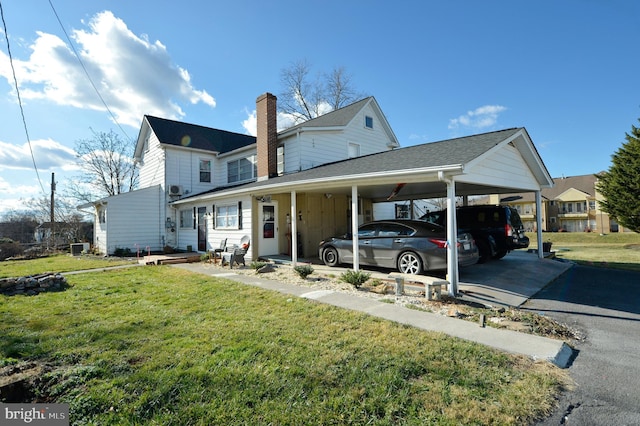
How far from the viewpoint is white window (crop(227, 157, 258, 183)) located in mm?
16803

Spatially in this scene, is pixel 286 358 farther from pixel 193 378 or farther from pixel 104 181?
pixel 104 181

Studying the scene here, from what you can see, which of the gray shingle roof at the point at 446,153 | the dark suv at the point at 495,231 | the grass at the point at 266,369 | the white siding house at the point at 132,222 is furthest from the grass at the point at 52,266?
the dark suv at the point at 495,231

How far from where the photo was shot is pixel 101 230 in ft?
58.4

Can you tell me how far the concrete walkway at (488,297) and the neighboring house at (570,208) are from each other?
107ft

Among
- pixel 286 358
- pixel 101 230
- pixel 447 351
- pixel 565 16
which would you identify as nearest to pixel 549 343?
pixel 447 351

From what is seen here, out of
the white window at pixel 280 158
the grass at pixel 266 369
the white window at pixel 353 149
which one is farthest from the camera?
the white window at pixel 353 149

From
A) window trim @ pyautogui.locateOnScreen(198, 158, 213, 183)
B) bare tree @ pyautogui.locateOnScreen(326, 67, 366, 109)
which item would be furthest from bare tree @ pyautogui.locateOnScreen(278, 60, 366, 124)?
window trim @ pyautogui.locateOnScreen(198, 158, 213, 183)

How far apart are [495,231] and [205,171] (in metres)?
15.9

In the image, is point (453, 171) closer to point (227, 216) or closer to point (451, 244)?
point (451, 244)

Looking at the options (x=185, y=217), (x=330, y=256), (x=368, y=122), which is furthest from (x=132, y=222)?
(x=368, y=122)

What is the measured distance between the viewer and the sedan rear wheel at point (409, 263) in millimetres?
7992

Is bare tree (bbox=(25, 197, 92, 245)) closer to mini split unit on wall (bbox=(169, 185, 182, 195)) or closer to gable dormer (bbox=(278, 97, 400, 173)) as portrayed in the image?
mini split unit on wall (bbox=(169, 185, 182, 195))

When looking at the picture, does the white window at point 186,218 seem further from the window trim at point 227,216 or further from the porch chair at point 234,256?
the porch chair at point 234,256

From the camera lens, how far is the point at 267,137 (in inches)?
571
